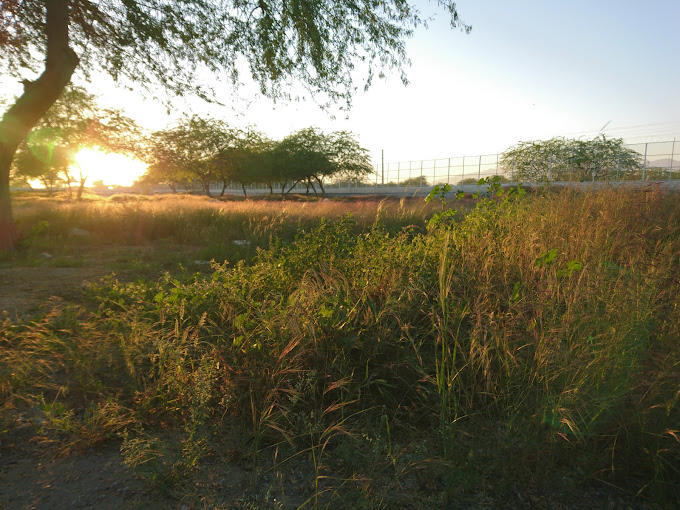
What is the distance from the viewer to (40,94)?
5.67 m

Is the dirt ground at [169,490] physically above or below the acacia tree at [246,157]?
below

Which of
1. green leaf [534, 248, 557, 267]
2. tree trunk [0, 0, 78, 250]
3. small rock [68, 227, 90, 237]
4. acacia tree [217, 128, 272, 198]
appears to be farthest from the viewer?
acacia tree [217, 128, 272, 198]

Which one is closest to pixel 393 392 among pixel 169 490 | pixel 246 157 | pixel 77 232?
pixel 169 490

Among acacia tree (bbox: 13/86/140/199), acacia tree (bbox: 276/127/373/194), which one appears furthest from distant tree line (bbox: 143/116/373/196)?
acacia tree (bbox: 13/86/140/199)

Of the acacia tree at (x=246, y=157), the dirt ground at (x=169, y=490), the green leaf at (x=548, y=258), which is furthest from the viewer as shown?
the acacia tree at (x=246, y=157)

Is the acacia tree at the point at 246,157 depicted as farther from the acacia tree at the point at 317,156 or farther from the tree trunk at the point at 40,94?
the tree trunk at the point at 40,94

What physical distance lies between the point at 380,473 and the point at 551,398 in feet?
2.85

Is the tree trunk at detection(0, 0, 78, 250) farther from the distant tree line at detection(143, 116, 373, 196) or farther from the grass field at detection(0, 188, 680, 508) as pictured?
the distant tree line at detection(143, 116, 373, 196)

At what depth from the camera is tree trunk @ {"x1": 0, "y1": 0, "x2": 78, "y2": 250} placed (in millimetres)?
5551

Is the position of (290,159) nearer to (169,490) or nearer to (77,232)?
(77,232)

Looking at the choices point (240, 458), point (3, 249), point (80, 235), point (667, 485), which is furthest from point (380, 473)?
point (80, 235)

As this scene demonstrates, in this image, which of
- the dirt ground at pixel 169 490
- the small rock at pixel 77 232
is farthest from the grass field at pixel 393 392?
the small rock at pixel 77 232

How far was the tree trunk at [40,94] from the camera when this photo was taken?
5551 mm

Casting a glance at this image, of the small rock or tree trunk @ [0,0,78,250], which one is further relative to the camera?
the small rock
